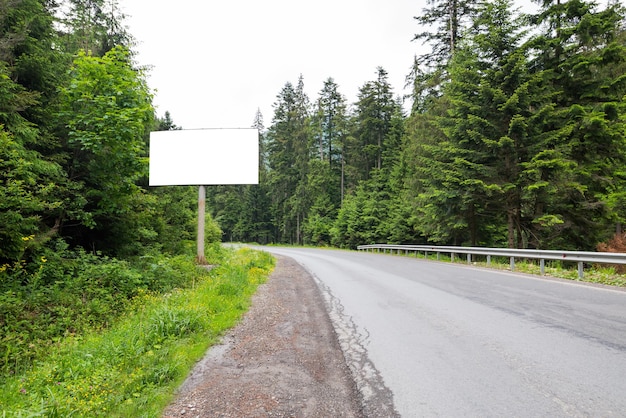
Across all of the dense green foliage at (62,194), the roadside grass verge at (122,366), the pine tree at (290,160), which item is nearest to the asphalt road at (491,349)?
the roadside grass verge at (122,366)

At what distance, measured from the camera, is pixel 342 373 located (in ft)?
12.4

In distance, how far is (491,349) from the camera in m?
4.17

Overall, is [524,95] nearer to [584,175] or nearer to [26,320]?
[584,175]

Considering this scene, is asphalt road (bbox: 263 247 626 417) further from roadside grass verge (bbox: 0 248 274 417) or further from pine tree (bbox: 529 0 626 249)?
pine tree (bbox: 529 0 626 249)

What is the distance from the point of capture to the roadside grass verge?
3.14 metres

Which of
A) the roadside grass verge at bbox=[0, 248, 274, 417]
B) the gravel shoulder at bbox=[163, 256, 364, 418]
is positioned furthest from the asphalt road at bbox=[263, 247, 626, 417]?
the roadside grass verge at bbox=[0, 248, 274, 417]

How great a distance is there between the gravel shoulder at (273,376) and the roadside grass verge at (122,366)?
0.26 m

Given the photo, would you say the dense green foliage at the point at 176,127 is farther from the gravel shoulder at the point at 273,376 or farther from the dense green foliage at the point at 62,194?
the gravel shoulder at the point at 273,376

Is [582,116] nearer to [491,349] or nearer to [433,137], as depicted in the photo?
Answer: [433,137]

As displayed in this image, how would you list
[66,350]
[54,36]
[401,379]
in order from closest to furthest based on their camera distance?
[401,379]
[66,350]
[54,36]

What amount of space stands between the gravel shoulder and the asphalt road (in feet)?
0.93

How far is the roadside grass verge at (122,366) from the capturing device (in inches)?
123

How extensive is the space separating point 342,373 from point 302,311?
309 cm

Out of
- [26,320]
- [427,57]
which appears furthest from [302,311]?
[427,57]
